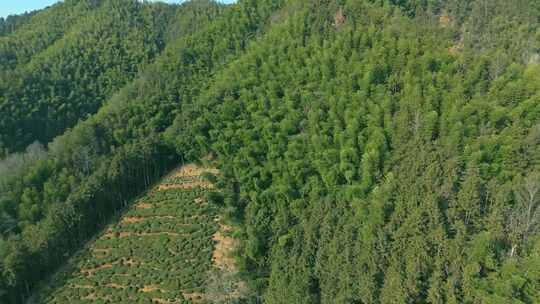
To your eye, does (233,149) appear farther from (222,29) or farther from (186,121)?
(222,29)

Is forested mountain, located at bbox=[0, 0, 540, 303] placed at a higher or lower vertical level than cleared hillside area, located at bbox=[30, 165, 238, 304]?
higher

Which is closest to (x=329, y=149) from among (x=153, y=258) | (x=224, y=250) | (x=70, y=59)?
(x=224, y=250)

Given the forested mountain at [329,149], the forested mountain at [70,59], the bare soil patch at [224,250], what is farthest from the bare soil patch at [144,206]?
A: the forested mountain at [70,59]

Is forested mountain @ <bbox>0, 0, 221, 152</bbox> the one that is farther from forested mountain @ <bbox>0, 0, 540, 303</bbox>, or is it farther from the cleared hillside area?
the cleared hillside area

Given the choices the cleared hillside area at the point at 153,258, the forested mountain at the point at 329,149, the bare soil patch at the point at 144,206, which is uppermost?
the forested mountain at the point at 329,149

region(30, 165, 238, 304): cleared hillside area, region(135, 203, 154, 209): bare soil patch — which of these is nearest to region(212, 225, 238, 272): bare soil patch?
region(30, 165, 238, 304): cleared hillside area

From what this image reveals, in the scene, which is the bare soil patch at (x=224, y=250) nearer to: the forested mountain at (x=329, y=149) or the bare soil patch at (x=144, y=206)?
the forested mountain at (x=329, y=149)

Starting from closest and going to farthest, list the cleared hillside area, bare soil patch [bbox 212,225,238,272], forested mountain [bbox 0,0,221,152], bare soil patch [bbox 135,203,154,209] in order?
the cleared hillside area
bare soil patch [bbox 212,225,238,272]
bare soil patch [bbox 135,203,154,209]
forested mountain [bbox 0,0,221,152]

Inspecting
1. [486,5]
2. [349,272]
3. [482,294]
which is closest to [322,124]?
[349,272]
